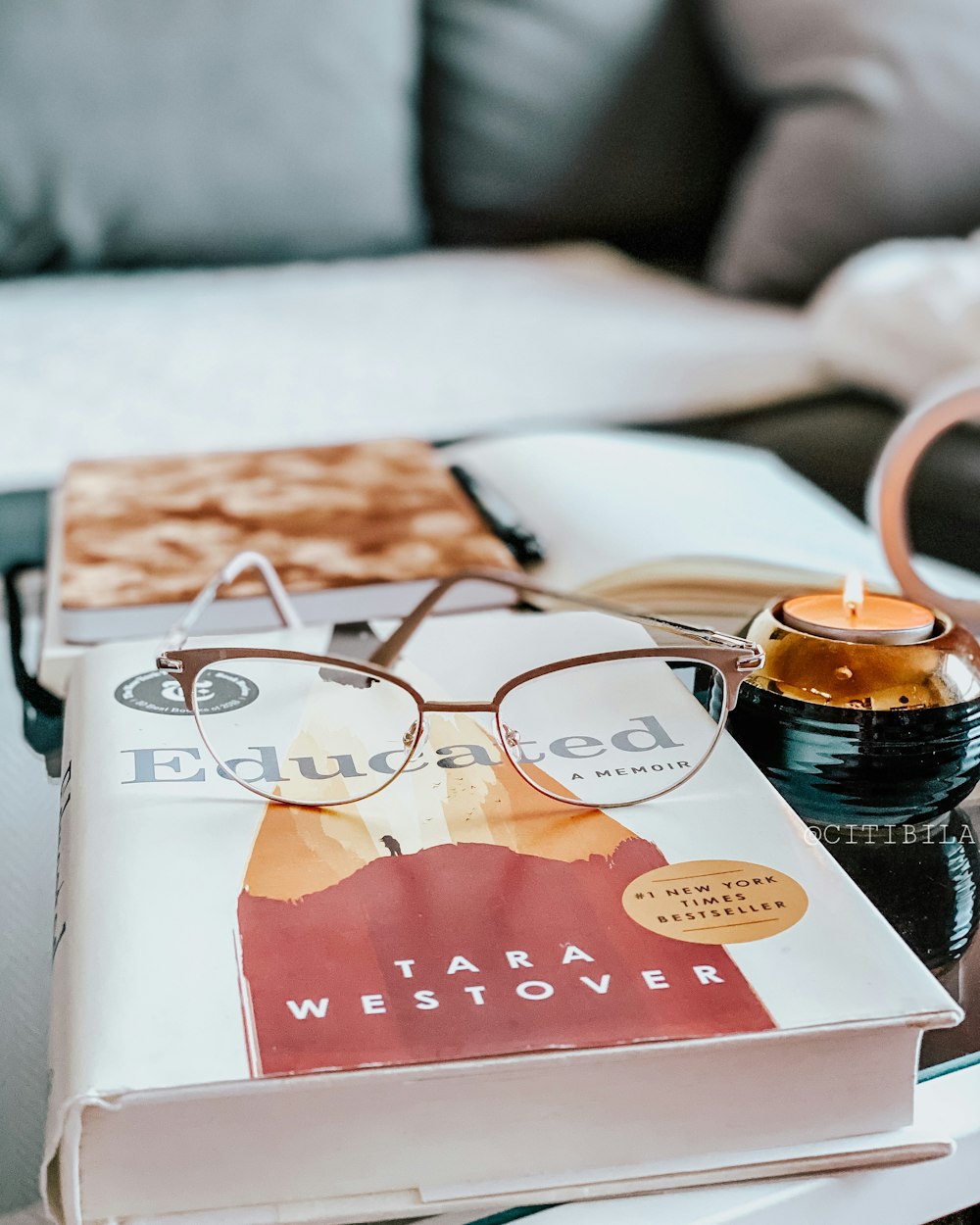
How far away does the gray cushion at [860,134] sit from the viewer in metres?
1.45

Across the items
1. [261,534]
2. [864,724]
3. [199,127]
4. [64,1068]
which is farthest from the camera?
[199,127]

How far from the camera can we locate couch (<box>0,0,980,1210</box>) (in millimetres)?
1112

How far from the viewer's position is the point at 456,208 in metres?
1.66

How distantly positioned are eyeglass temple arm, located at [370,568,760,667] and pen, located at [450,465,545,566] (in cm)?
8

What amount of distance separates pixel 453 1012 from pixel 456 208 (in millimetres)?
1486

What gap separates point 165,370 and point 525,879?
89 centimetres

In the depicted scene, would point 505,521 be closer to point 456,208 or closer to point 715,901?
point 715,901

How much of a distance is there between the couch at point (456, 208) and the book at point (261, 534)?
0.92 ft

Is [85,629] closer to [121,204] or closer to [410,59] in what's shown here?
[121,204]

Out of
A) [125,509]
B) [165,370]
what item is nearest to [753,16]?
[165,370]

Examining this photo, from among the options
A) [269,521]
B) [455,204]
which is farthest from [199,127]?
[269,521]

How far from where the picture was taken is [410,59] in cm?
156

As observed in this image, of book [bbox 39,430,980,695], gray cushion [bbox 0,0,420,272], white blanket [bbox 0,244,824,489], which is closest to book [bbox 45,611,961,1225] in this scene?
book [bbox 39,430,980,695]

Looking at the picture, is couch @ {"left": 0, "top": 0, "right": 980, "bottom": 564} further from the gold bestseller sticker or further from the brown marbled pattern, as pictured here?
the gold bestseller sticker
